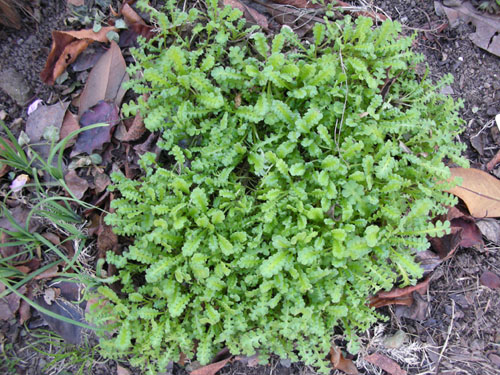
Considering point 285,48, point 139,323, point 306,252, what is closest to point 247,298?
point 306,252

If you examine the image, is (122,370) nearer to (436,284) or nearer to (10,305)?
(10,305)

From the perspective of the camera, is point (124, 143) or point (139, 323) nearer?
point (139, 323)

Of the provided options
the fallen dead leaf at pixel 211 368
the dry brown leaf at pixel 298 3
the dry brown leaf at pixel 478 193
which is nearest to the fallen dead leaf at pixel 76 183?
the fallen dead leaf at pixel 211 368

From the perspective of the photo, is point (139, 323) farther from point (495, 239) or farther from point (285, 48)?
point (495, 239)

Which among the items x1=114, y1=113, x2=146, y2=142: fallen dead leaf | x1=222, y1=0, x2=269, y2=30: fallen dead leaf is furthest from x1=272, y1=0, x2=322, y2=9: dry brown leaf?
x1=114, y1=113, x2=146, y2=142: fallen dead leaf

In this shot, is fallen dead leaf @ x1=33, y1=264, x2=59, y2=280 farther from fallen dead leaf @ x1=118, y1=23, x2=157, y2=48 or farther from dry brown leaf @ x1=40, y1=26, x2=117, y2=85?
fallen dead leaf @ x1=118, y1=23, x2=157, y2=48

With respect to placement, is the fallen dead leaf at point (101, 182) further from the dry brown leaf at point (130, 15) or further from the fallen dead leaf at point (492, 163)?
the fallen dead leaf at point (492, 163)
